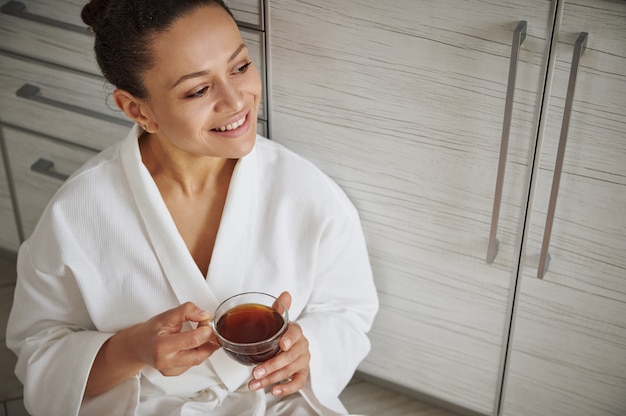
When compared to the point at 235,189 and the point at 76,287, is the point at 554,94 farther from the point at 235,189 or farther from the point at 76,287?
the point at 76,287

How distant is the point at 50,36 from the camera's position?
191 centimetres

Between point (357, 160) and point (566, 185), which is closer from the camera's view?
point (566, 185)

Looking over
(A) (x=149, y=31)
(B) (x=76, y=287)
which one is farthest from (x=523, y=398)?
(A) (x=149, y=31)

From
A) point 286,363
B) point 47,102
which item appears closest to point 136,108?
point 286,363

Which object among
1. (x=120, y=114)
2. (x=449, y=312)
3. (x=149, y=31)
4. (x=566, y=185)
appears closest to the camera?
(x=149, y=31)

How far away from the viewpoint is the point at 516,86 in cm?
143

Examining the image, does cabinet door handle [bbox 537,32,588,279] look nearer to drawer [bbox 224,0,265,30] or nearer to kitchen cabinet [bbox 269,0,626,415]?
kitchen cabinet [bbox 269,0,626,415]

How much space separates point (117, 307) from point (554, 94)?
914 mm

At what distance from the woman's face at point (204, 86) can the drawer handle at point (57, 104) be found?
0.53 metres

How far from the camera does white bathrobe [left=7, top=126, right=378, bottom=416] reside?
5.10 ft

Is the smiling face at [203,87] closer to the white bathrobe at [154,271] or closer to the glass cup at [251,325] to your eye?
the white bathrobe at [154,271]

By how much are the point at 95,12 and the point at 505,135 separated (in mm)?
764

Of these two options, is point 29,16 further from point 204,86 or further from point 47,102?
point 204,86

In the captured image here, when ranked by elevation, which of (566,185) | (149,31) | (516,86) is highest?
(149,31)
